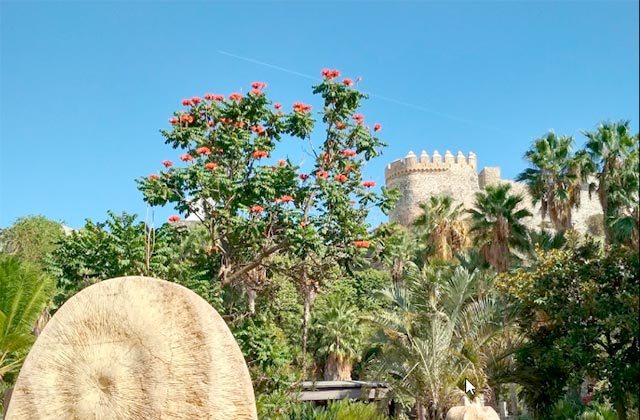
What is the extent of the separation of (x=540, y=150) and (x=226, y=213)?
47.9ft

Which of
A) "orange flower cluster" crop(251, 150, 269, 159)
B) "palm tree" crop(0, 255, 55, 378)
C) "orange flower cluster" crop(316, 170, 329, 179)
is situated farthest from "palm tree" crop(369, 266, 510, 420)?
"palm tree" crop(0, 255, 55, 378)

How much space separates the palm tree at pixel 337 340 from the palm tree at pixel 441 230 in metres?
4.70

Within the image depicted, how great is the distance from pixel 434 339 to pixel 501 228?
9.22 m

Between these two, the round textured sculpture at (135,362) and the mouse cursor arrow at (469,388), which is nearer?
the round textured sculpture at (135,362)

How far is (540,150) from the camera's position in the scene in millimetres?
22875

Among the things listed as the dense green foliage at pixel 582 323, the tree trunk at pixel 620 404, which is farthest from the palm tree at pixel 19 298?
the tree trunk at pixel 620 404

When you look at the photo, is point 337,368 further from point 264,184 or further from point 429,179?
point 429,179

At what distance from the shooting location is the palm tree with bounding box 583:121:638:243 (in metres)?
19.4

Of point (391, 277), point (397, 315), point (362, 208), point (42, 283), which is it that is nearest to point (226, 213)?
point (362, 208)

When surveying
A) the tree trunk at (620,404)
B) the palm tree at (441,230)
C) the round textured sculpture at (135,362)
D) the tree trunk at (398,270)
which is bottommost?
the tree trunk at (620,404)

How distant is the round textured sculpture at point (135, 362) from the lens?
15.1 ft

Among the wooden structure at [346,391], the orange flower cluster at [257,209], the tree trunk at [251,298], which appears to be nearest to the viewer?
the orange flower cluster at [257,209]

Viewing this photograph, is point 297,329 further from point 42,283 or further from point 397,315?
point 42,283

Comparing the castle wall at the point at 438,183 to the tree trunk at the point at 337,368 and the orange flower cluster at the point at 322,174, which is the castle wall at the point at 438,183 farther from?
the orange flower cluster at the point at 322,174
